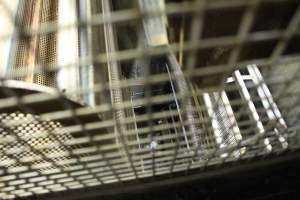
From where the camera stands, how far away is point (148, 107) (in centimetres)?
46

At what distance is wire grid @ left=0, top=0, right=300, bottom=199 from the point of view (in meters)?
0.34

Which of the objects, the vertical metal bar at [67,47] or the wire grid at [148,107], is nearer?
the wire grid at [148,107]

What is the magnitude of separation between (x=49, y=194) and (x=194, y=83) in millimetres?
452

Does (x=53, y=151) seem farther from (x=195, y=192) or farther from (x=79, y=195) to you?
(x=195, y=192)

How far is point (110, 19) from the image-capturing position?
29cm

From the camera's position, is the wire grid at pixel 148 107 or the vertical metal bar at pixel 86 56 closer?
the wire grid at pixel 148 107

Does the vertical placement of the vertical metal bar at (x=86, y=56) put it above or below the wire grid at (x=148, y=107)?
above

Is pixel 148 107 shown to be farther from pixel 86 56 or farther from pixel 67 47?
pixel 67 47

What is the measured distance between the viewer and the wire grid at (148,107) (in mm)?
343

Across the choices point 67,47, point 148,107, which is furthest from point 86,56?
point 148,107

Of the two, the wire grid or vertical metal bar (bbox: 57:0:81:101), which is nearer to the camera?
the wire grid

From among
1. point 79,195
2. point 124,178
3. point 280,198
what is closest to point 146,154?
point 124,178

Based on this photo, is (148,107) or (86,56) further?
(86,56)

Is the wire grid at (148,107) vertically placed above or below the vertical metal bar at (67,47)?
below
